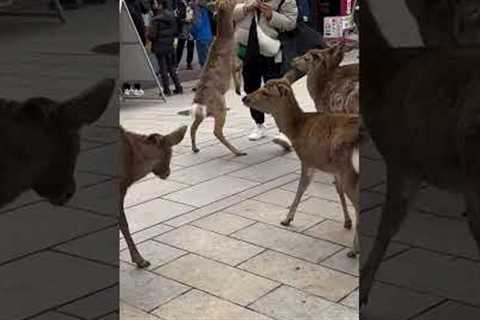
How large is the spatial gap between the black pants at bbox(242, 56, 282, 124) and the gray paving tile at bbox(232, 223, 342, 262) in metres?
2.19

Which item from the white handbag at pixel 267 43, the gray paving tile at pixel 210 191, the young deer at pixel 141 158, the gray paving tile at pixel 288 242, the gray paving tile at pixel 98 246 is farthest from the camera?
the white handbag at pixel 267 43

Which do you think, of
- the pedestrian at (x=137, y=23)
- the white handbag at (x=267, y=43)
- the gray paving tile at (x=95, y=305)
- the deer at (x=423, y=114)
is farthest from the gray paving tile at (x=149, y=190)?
the pedestrian at (x=137, y=23)

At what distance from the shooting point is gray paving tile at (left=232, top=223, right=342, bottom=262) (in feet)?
14.3

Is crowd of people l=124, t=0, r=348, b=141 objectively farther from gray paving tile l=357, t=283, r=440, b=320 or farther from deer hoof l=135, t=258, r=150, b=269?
gray paving tile l=357, t=283, r=440, b=320

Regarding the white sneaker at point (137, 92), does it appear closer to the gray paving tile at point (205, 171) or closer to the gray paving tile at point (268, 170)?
the gray paving tile at point (205, 171)

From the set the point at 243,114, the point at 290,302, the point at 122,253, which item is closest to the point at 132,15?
the point at 243,114

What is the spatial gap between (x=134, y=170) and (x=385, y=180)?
201 cm

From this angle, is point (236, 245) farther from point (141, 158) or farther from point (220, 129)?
point (220, 129)

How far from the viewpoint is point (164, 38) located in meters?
10.1

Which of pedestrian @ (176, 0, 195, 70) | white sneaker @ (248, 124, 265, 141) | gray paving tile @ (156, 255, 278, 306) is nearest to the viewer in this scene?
gray paving tile @ (156, 255, 278, 306)

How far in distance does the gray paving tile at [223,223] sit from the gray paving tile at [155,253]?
0.40 m

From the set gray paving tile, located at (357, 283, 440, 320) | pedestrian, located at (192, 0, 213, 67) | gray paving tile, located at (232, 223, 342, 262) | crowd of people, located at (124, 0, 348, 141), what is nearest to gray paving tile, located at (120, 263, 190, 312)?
gray paving tile, located at (232, 223, 342, 262)

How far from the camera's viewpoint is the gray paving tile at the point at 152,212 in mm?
4969

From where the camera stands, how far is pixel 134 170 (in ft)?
13.3
